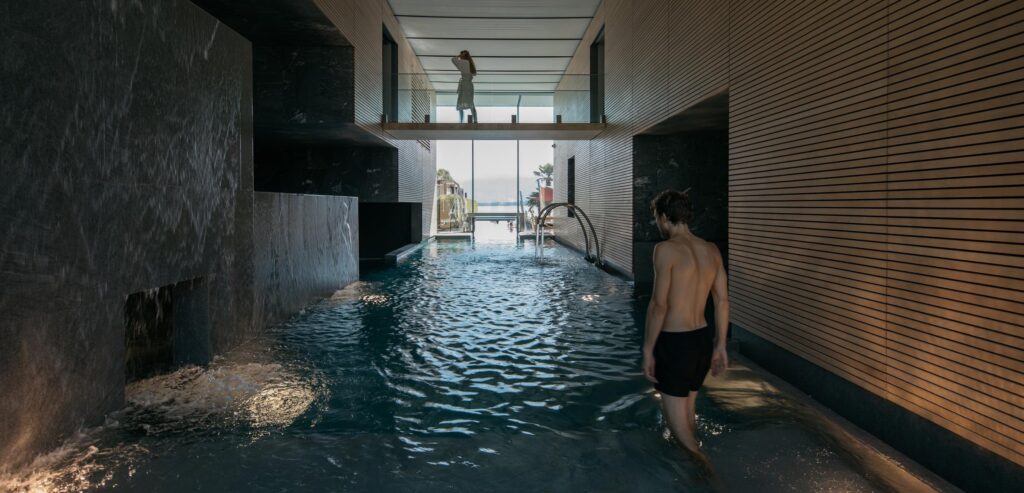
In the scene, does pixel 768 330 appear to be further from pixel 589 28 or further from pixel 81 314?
pixel 589 28

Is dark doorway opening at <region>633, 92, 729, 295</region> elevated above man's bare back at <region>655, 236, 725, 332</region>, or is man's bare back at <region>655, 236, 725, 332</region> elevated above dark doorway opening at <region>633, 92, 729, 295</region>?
dark doorway opening at <region>633, 92, 729, 295</region>

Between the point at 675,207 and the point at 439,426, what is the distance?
1.95 m

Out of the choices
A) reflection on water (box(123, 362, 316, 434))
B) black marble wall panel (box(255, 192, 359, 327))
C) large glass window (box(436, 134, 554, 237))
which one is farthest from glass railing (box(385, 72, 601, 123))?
reflection on water (box(123, 362, 316, 434))

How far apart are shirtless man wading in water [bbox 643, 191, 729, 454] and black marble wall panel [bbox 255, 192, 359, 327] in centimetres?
476

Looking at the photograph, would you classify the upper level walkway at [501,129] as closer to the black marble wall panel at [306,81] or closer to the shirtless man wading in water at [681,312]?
the black marble wall panel at [306,81]

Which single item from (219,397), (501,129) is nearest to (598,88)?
(501,129)

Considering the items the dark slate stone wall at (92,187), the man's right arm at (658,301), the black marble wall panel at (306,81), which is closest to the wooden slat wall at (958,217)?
the man's right arm at (658,301)

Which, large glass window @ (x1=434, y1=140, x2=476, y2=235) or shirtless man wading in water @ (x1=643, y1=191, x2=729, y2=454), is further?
large glass window @ (x1=434, y1=140, x2=476, y2=235)

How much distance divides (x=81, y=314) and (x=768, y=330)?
198 inches

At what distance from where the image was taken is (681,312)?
11.2ft

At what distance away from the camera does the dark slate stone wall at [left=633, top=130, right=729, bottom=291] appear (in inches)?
455

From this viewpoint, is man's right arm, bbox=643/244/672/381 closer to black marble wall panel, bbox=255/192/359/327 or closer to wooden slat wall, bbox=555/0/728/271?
wooden slat wall, bbox=555/0/728/271

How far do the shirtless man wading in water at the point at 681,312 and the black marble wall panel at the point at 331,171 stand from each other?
14.4 m

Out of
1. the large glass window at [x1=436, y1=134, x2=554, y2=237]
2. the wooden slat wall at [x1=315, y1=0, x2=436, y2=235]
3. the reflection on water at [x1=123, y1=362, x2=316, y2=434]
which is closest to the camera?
the reflection on water at [x1=123, y1=362, x2=316, y2=434]
